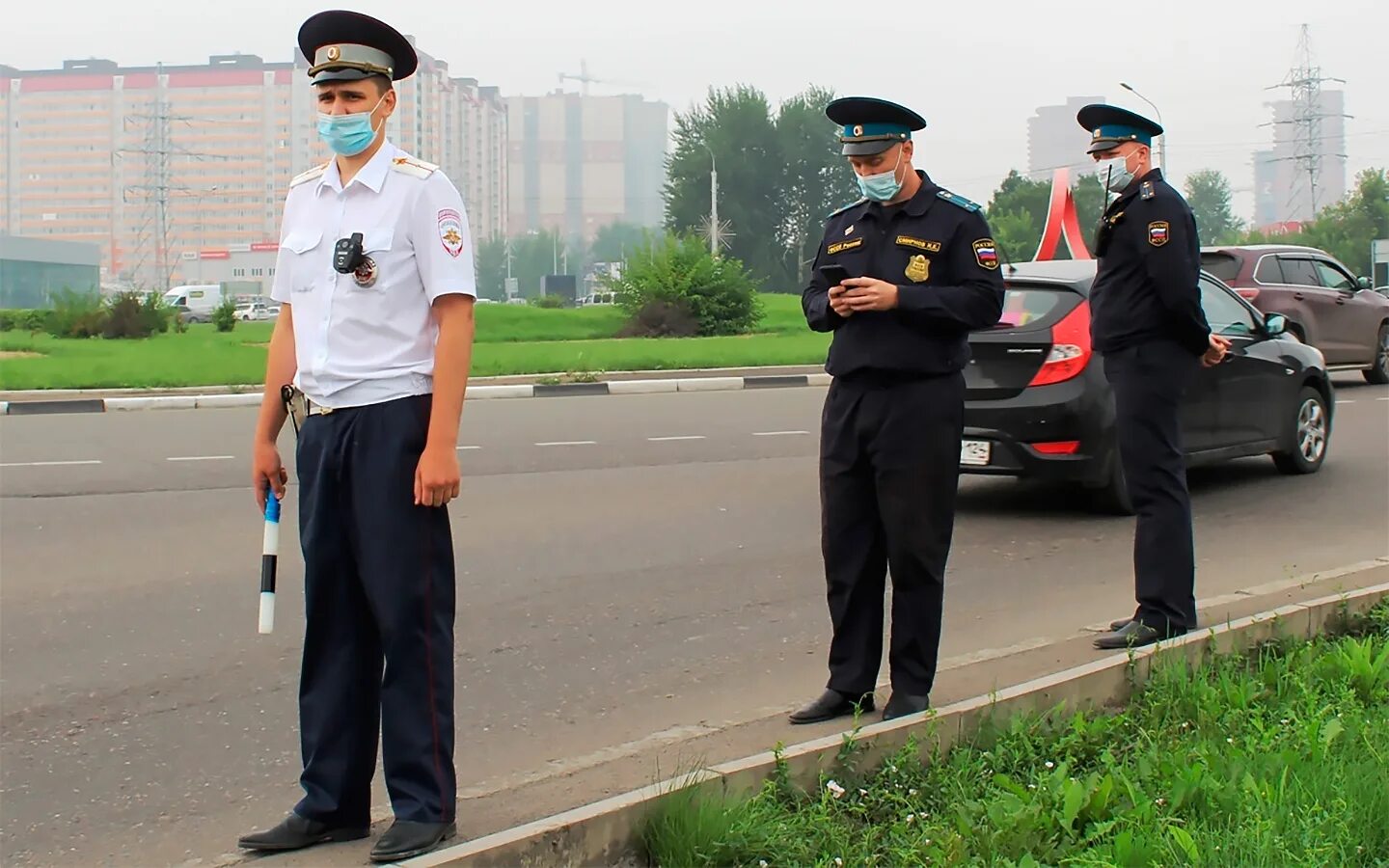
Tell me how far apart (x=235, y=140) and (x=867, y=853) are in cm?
14479

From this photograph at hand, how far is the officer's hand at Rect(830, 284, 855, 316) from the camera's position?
4.47 metres

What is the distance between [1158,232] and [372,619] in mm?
3310

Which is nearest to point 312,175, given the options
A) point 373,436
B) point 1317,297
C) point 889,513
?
point 373,436

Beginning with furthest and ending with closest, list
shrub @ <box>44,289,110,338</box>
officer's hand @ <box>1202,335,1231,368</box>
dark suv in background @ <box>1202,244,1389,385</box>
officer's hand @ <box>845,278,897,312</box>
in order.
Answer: shrub @ <box>44,289,110,338</box>, dark suv in background @ <box>1202,244,1389,385</box>, officer's hand @ <box>1202,335,1231,368</box>, officer's hand @ <box>845,278,897,312</box>

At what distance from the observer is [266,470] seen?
12.5 feet

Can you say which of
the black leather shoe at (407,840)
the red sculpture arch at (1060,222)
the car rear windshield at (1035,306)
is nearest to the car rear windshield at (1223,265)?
the car rear windshield at (1035,306)

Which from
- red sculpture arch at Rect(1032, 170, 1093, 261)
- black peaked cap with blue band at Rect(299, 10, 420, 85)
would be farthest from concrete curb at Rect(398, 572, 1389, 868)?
red sculpture arch at Rect(1032, 170, 1093, 261)

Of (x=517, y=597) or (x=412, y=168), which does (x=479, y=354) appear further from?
(x=412, y=168)

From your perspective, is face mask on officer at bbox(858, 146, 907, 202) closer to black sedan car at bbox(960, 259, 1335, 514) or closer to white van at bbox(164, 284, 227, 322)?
black sedan car at bbox(960, 259, 1335, 514)

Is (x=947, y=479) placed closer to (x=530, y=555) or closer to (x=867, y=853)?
(x=867, y=853)

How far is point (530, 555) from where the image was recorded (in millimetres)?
8109

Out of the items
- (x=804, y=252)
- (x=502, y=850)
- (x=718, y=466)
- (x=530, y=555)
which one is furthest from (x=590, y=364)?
(x=804, y=252)

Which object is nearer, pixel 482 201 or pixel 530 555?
pixel 530 555

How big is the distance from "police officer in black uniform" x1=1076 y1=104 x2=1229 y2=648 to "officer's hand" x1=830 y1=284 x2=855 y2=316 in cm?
163
